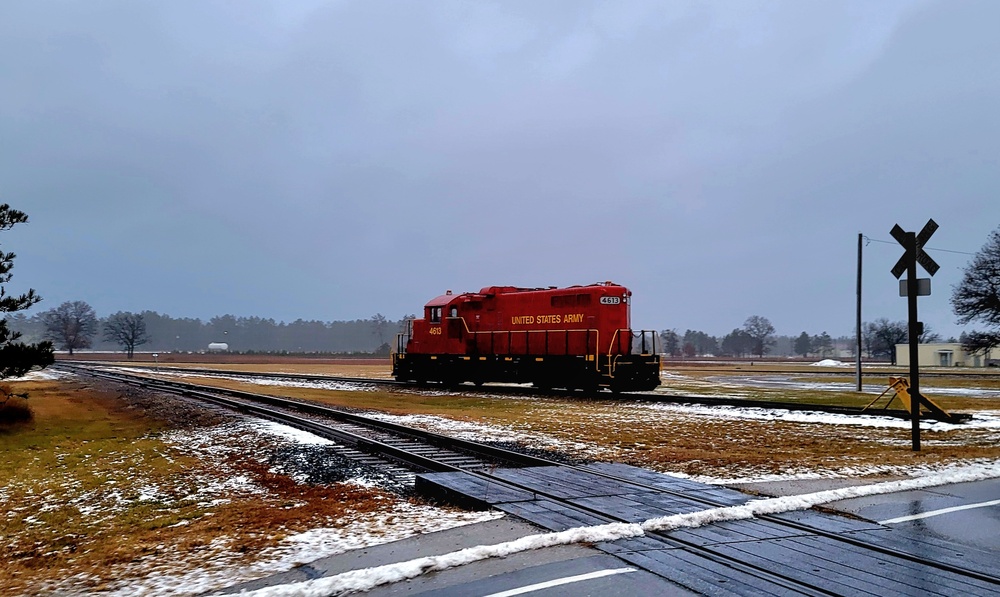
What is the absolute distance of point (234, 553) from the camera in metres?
6.18

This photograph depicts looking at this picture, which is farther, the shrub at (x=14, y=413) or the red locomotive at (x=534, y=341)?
the red locomotive at (x=534, y=341)

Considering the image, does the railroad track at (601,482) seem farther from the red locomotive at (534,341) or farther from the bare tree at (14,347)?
the red locomotive at (534,341)

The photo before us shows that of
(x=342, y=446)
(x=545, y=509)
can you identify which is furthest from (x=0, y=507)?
(x=545, y=509)

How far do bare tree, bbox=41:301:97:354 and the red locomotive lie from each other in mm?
97220

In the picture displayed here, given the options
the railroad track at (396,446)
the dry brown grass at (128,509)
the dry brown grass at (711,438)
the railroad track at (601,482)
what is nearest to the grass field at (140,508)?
the dry brown grass at (128,509)

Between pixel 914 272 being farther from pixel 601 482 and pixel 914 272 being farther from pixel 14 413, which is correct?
pixel 14 413

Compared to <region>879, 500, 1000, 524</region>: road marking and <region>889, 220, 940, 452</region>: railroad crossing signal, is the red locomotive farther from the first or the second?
<region>879, 500, 1000, 524</region>: road marking

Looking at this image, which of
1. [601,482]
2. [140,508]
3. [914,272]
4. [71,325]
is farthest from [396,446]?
[71,325]

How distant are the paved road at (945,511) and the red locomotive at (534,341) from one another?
57.2 feet

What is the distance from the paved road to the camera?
6660 mm

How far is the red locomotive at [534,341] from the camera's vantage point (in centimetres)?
2669

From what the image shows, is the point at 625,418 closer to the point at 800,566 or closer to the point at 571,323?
the point at 571,323

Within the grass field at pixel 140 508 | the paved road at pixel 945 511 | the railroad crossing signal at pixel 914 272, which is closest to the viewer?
the grass field at pixel 140 508

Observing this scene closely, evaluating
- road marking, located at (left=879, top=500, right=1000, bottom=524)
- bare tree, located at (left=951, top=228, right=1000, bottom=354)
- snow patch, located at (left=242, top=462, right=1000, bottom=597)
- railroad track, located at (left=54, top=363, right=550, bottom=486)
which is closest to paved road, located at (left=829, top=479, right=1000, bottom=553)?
road marking, located at (left=879, top=500, right=1000, bottom=524)
